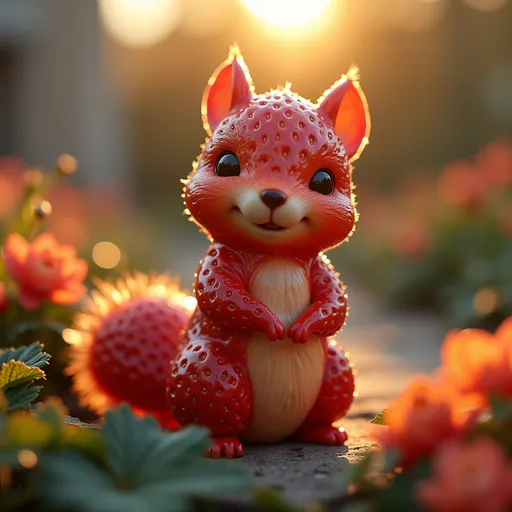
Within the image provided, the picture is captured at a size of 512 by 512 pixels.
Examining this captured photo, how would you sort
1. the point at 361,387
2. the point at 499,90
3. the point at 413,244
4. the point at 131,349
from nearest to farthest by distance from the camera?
1. the point at 131,349
2. the point at 361,387
3. the point at 413,244
4. the point at 499,90

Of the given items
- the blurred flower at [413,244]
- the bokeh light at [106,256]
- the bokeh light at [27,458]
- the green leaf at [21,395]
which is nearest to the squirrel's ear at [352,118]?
the green leaf at [21,395]

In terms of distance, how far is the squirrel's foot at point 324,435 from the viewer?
2.03 metres

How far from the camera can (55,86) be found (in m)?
12.5

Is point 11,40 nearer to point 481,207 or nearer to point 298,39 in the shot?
point 298,39

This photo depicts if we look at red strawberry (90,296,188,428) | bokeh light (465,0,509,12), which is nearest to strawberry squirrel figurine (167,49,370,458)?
red strawberry (90,296,188,428)

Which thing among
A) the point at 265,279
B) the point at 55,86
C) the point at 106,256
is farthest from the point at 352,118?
the point at 55,86

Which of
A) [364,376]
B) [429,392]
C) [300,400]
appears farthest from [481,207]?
[429,392]

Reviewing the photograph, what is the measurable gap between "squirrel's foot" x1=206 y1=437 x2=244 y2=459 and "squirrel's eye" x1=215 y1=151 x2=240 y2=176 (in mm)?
634

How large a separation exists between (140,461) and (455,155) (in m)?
12.5

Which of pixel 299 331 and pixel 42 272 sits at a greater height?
pixel 42 272

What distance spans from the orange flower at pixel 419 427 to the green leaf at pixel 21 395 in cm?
74

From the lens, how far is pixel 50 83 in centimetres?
1244

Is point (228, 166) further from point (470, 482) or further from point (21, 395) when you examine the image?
point (470, 482)

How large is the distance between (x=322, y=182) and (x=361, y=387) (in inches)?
53.5
